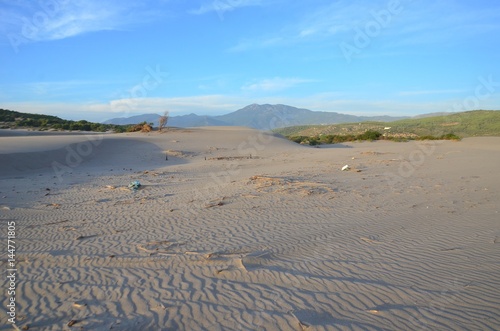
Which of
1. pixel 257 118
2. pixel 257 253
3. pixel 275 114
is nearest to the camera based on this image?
pixel 257 253

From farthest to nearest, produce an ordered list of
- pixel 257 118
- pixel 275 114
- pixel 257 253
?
pixel 257 118
pixel 275 114
pixel 257 253

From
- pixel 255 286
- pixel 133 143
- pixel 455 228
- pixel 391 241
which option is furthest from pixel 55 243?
pixel 133 143

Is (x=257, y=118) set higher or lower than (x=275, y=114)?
lower

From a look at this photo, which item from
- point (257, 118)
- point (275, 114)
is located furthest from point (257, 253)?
point (257, 118)

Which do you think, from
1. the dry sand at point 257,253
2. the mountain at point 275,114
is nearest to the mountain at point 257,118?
the mountain at point 275,114

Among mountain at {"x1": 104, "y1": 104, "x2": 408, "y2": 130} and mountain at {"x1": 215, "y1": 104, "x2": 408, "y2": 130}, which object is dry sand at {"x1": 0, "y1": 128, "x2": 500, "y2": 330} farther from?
mountain at {"x1": 215, "y1": 104, "x2": 408, "y2": 130}

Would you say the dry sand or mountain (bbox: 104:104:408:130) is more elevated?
mountain (bbox: 104:104:408:130)

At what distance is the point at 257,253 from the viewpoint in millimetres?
5883

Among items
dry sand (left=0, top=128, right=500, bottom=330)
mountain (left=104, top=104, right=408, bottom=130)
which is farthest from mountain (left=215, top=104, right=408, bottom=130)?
dry sand (left=0, top=128, right=500, bottom=330)

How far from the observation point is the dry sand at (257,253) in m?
4.02

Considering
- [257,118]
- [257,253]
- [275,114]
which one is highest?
[275,114]

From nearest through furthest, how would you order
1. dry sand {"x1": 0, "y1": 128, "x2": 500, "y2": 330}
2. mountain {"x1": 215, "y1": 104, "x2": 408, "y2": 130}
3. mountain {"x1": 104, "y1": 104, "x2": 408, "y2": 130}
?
dry sand {"x1": 0, "y1": 128, "x2": 500, "y2": 330}, mountain {"x1": 104, "y1": 104, "x2": 408, "y2": 130}, mountain {"x1": 215, "y1": 104, "x2": 408, "y2": 130}

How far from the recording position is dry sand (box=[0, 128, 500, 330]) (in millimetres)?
4016

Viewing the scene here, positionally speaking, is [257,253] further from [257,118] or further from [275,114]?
[257,118]
